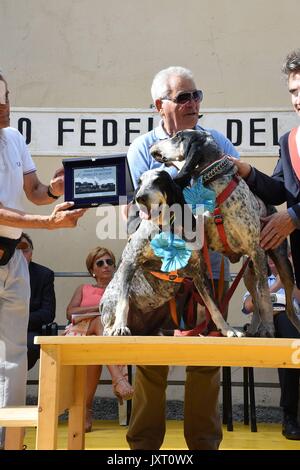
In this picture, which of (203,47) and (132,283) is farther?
(203,47)

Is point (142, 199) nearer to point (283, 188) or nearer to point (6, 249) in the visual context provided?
point (283, 188)

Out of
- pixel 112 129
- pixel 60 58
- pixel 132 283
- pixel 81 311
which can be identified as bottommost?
pixel 81 311

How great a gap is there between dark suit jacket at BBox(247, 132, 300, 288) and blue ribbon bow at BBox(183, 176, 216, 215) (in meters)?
0.27

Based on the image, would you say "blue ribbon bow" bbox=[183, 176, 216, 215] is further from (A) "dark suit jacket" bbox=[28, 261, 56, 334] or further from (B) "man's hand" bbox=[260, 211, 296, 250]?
(A) "dark suit jacket" bbox=[28, 261, 56, 334]

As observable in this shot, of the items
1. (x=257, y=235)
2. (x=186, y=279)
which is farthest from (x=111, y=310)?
(x=257, y=235)

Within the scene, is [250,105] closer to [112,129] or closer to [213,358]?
[112,129]

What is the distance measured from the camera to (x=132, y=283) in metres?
2.40

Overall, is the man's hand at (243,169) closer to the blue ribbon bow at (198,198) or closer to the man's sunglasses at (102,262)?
the blue ribbon bow at (198,198)

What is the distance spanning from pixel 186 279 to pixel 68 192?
46 cm

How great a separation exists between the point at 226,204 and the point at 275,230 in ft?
0.58

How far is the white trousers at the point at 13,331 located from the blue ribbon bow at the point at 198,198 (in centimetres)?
99

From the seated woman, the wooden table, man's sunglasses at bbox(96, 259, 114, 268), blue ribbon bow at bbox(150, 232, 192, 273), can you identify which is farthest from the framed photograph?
man's sunglasses at bbox(96, 259, 114, 268)

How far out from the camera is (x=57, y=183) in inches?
116

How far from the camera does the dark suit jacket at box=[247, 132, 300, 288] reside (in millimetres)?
2492
